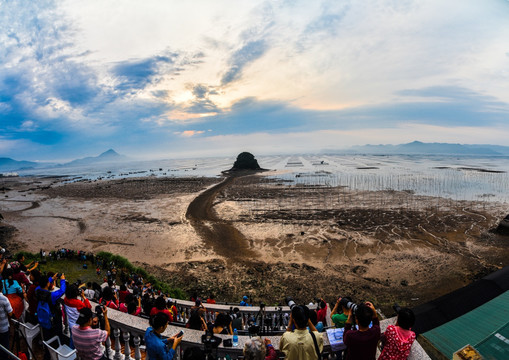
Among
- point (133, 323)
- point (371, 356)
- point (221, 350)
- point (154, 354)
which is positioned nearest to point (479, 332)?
point (371, 356)

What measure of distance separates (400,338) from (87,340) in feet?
15.7

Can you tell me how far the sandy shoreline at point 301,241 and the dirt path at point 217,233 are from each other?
0.75 feet

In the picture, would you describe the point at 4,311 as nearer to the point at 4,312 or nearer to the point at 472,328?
the point at 4,312

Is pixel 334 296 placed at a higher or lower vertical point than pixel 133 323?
lower

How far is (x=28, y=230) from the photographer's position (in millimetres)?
27656

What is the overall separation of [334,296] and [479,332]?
7.37 meters

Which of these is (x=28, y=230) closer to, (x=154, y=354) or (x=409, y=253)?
(x=154, y=354)

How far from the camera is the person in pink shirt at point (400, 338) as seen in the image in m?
3.62

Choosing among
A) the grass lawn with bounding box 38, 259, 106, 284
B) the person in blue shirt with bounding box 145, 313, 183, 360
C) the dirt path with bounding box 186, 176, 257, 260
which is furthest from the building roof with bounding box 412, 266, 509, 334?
the grass lawn with bounding box 38, 259, 106, 284

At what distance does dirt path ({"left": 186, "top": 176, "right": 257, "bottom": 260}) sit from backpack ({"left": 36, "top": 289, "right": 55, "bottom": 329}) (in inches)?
571

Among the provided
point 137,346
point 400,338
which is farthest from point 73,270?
point 400,338

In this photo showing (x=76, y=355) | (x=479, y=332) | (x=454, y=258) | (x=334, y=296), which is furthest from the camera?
(x=454, y=258)

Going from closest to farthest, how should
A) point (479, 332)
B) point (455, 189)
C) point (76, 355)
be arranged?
point (76, 355), point (479, 332), point (455, 189)

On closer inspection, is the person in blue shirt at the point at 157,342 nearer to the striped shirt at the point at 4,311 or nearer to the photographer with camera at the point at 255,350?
the photographer with camera at the point at 255,350
